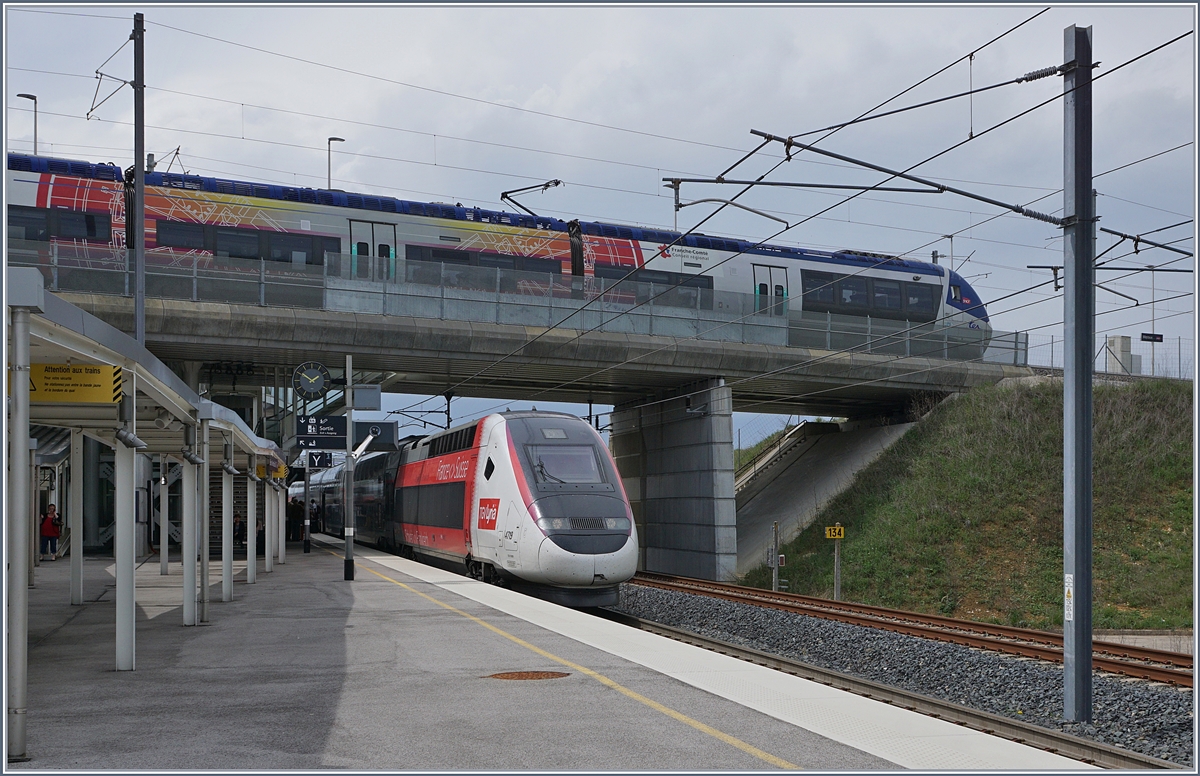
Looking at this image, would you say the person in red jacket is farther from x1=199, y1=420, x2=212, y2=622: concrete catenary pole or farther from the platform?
the platform

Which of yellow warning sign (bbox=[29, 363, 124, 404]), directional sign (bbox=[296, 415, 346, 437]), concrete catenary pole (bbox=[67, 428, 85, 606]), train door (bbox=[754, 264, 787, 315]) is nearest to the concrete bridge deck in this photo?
train door (bbox=[754, 264, 787, 315])

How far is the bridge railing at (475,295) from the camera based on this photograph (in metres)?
24.9

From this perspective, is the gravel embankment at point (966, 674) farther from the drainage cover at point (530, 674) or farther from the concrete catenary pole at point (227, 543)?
the concrete catenary pole at point (227, 543)

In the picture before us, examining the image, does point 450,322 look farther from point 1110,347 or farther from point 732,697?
point 1110,347

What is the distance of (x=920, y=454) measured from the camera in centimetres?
3394

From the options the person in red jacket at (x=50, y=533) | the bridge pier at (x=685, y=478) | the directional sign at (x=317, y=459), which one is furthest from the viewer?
the directional sign at (x=317, y=459)

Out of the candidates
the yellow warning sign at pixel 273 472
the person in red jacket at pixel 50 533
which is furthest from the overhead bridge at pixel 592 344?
the person in red jacket at pixel 50 533

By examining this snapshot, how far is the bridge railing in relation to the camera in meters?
24.9

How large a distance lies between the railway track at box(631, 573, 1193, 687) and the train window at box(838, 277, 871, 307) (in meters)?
13.3

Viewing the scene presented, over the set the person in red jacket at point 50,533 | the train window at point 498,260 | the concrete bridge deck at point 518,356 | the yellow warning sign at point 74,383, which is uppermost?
the train window at point 498,260

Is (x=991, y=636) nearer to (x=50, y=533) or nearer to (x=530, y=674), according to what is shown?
(x=530, y=674)

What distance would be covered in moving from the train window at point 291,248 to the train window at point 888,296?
728 inches

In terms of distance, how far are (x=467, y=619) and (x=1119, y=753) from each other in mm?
8763

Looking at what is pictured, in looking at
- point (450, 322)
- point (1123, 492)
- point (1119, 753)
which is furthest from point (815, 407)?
point (1119, 753)
